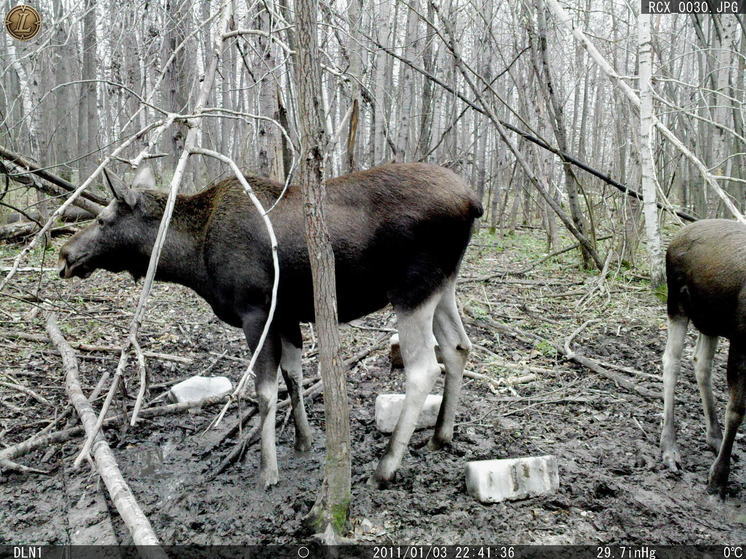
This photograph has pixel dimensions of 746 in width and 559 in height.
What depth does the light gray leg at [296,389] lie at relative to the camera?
15.3 ft

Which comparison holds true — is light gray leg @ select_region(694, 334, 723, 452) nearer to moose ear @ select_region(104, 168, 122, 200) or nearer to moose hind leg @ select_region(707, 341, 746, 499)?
moose hind leg @ select_region(707, 341, 746, 499)

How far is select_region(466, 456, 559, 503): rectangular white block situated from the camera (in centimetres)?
380

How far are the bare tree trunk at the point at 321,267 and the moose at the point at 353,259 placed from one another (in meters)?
0.78

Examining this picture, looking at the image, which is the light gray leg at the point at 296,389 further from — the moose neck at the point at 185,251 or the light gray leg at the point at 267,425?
the moose neck at the point at 185,251

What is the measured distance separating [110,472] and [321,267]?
1882mm

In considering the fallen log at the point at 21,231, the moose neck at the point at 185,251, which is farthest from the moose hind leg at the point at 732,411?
the fallen log at the point at 21,231

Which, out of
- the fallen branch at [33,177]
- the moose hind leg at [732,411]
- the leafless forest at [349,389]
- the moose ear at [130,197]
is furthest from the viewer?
the fallen branch at [33,177]

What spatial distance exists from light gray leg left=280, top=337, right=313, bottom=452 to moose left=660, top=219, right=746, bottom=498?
8.68ft

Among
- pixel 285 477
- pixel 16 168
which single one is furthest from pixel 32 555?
pixel 16 168

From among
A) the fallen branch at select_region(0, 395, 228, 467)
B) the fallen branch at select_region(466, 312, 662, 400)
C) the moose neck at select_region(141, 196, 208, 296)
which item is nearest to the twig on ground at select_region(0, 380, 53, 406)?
the fallen branch at select_region(0, 395, 228, 467)

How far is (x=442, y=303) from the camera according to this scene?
4.73m

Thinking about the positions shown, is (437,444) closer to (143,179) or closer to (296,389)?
(296,389)

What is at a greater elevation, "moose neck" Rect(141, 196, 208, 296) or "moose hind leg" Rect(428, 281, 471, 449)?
"moose neck" Rect(141, 196, 208, 296)

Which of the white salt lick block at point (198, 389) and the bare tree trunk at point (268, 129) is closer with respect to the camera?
the white salt lick block at point (198, 389)
